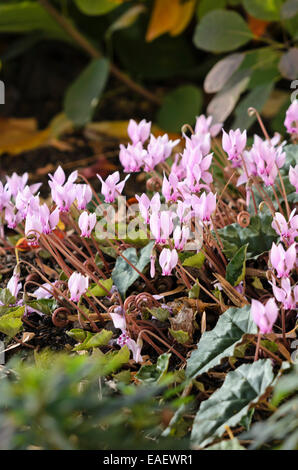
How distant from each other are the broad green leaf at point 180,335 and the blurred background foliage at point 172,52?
732 millimetres

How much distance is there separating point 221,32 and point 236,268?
2.75 ft

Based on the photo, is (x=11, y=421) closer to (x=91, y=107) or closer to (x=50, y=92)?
(x=91, y=107)

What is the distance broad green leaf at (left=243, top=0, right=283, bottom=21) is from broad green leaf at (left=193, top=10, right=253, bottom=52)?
9 cm

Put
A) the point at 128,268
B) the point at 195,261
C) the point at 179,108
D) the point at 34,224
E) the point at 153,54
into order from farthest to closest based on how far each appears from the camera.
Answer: the point at 153,54 → the point at 179,108 → the point at 128,268 → the point at 195,261 → the point at 34,224

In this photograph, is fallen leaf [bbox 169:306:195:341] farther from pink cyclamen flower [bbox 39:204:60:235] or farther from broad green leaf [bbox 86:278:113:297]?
pink cyclamen flower [bbox 39:204:60:235]

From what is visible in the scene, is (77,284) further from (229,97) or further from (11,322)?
(229,97)

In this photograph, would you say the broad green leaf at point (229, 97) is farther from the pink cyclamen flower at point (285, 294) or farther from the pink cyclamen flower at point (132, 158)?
the pink cyclamen flower at point (285, 294)

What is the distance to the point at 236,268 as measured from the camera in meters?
1.27

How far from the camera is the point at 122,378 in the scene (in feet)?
3.90

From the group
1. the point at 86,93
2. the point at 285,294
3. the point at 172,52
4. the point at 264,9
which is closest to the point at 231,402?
the point at 285,294

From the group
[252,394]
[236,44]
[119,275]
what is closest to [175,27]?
[236,44]

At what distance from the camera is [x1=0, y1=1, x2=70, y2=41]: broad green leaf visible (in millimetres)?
2543

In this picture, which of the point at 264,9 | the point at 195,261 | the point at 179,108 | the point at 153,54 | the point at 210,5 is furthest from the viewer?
the point at 153,54

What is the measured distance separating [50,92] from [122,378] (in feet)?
7.30
